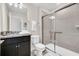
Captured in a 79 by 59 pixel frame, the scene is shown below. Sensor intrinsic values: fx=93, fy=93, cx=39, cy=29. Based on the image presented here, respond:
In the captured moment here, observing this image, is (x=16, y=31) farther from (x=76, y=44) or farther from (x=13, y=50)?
(x=76, y=44)

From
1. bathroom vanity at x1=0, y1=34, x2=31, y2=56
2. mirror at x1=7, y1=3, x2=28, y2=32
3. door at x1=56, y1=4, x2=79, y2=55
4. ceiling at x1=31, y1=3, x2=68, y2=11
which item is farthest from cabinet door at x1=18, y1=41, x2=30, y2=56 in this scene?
ceiling at x1=31, y1=3, x2=68, y2=11

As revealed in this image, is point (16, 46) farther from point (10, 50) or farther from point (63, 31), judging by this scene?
point (63, 31)

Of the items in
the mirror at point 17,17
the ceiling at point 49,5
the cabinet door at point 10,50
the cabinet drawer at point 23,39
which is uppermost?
the ceiling at point 49,5

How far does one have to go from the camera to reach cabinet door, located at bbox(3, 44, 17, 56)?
112 cm

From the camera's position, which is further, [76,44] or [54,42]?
[54,42]

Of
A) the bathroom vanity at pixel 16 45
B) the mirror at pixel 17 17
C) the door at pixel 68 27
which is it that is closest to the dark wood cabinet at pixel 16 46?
the bathroom vanity at pixel 16 45

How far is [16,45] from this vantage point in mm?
1156

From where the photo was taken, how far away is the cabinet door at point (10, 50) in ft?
3.69

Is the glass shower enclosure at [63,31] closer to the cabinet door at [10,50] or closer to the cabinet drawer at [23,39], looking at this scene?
the cabinet drawer at [23,39]

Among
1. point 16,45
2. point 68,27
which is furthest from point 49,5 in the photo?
point 16,45

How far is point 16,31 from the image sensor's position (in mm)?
1120

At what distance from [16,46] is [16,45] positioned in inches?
0.5

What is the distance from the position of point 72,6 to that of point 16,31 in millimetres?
736

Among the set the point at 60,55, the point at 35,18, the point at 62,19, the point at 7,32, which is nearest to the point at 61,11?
the point at 62,19
